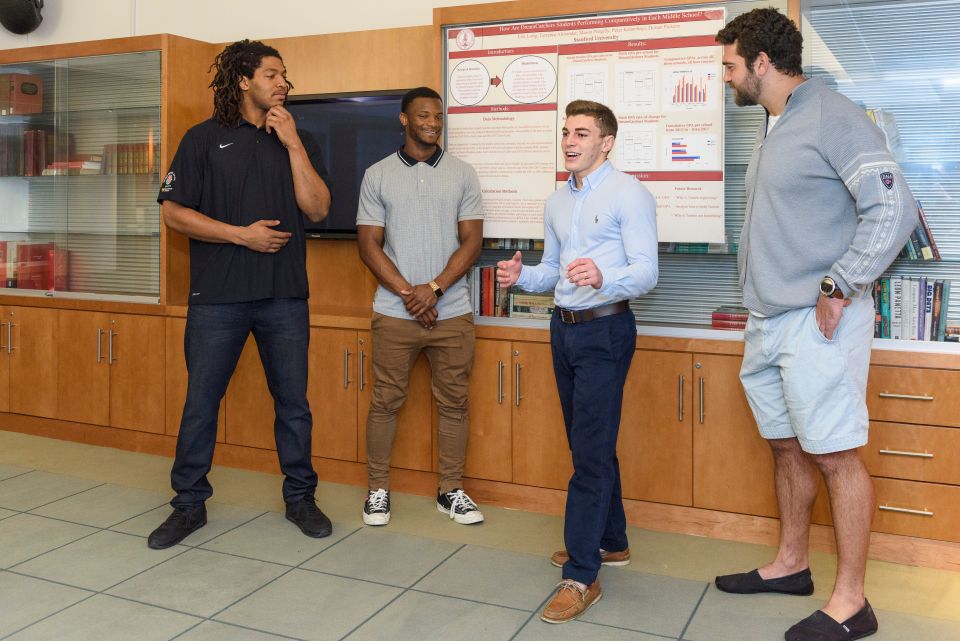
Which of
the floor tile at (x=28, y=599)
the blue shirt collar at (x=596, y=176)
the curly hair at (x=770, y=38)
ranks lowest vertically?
the floor tile at (x=28, y=599)

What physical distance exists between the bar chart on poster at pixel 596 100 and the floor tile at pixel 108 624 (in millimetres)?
2022

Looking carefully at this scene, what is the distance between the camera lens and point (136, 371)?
454 centimetres

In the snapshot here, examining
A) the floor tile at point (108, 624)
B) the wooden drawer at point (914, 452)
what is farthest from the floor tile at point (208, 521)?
the wooden drawer at point (914, 452)

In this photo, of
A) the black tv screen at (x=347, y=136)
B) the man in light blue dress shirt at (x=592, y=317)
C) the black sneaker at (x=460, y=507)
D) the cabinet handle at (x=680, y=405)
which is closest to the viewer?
the man in light blue dress shirt at (x=592, y=317)

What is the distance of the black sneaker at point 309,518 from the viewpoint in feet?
11.0

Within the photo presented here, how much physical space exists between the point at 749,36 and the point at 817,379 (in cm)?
102

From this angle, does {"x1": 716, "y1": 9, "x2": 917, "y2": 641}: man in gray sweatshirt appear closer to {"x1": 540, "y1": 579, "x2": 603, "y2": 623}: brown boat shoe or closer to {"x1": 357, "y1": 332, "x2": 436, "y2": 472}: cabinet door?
{"x1": 540, "y1": 579, "x2": 603, "y2": 623}: brown boat shoe

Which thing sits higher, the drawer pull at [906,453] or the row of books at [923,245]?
the row of books at [923,245]

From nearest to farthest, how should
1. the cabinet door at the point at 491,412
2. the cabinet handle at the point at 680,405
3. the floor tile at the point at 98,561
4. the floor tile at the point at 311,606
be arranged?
the floor tile at the point at 311,606
the floor tile at the point at 98,561
the cabinet handle at the point at 680,405
the cabinet door at the point at 491,412

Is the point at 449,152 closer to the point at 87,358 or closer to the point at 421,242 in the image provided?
the point at 421,242

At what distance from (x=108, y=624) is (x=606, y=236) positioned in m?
1.88

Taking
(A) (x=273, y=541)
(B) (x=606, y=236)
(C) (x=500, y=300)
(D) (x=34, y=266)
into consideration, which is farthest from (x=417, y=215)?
(D) (x=34, y=266)

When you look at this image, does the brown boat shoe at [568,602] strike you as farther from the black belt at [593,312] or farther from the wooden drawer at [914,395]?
the wooden drawer at [914,395]

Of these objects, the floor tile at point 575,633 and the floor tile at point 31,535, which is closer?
the floor tile at point 575,633
